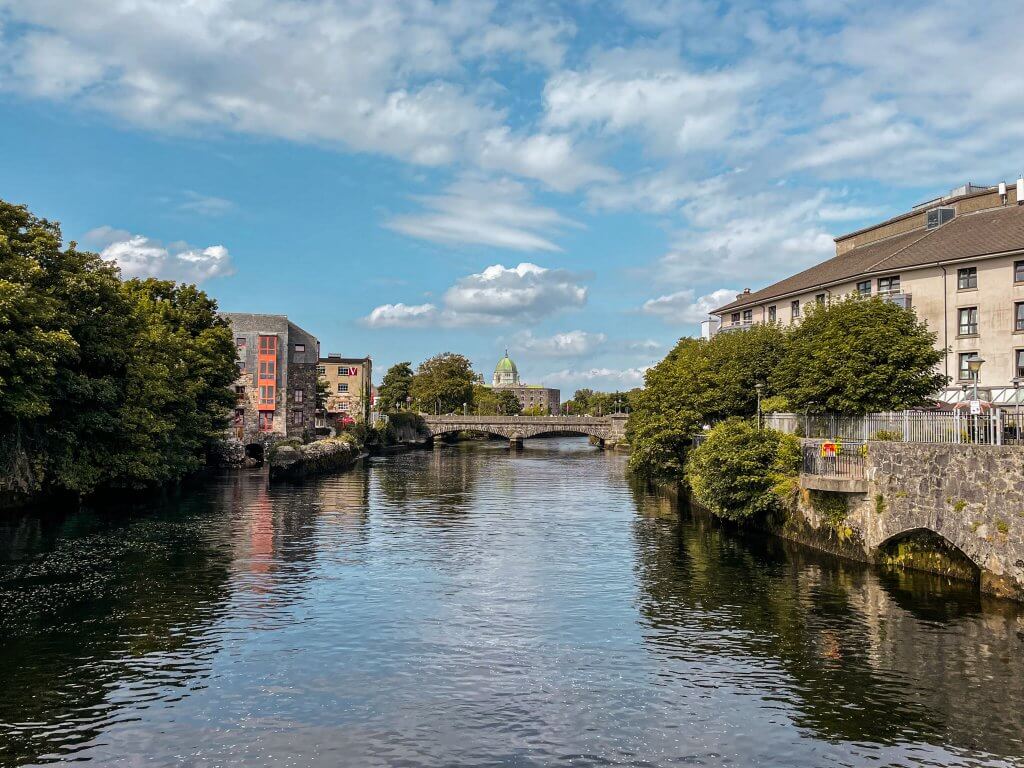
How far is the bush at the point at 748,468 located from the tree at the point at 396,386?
5906 inches

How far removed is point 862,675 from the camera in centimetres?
2156

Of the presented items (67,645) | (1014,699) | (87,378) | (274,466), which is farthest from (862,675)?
(274,466)

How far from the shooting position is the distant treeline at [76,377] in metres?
41.0

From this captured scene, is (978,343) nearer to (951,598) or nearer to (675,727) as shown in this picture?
(951,598)

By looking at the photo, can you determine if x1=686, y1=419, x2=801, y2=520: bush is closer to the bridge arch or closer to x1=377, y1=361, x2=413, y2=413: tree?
the bridge arch

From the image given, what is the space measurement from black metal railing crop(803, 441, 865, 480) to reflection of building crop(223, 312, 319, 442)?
81168 mm

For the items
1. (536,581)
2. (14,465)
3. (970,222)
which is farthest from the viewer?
(970,222)

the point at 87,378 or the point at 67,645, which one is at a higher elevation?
the point at 87,378

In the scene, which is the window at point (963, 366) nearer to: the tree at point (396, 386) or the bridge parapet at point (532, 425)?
the bridge parapet at point (532, 425)

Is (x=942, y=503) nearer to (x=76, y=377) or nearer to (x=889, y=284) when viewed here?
(x=889, y=284)

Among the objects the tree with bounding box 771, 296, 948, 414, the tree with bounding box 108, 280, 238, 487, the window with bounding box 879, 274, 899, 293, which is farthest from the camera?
the window with bounding box 879, 274, 899, 293

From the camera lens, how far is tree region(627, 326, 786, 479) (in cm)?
6116

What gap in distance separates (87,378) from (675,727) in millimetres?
42309

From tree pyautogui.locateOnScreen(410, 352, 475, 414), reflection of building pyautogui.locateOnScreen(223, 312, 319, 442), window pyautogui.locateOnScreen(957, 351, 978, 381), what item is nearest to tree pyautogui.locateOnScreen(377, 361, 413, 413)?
tree pyautogui.locateOnScreen(410, 352, 475, 414)
